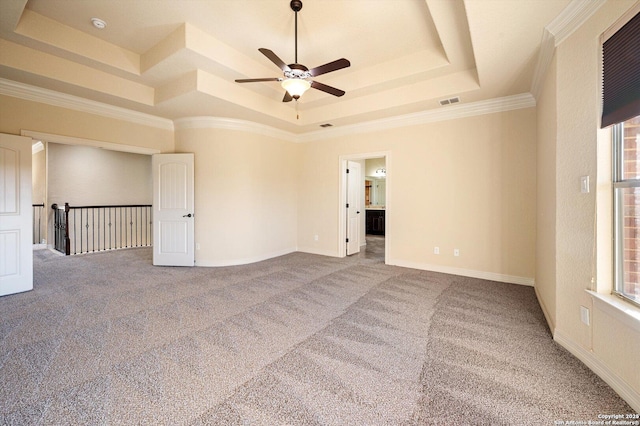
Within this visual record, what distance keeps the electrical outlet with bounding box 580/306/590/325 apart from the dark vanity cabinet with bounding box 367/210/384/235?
7158mm

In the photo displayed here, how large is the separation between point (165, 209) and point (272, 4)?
4.08m

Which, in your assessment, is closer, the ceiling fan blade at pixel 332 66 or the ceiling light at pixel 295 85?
the ceiling fan blade at pixel 332 66

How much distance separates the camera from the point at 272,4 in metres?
2.79

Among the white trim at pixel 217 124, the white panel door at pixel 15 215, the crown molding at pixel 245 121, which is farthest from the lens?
the white trim at pixel 217 124

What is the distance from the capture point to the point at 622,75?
1.73 m

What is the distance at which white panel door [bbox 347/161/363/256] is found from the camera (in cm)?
611

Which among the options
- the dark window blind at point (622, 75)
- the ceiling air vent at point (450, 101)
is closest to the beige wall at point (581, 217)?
the dark window blind at point (622, 75)

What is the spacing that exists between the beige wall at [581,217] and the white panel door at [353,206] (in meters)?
3.89

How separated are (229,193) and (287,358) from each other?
3.82 meters

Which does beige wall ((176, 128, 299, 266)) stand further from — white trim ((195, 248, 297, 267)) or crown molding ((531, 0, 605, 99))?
crown molding ((531, 0, 605, 99))

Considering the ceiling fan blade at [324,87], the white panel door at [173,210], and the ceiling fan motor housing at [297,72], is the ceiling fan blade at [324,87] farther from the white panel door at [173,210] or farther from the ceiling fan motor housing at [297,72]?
the white panel door at [173,210]

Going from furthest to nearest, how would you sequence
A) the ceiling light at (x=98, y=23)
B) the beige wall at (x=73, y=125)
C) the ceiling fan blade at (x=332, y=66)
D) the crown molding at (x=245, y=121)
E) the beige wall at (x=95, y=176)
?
1. the beige wall at (x=95, y=176)
2. the crown molding at (x=245, y=121)
3. the beige wall at (x=73, y=125)
4. the ceiling light at (x=98, y=23)
5. the ceiling fan blade at (x=332, y=66)

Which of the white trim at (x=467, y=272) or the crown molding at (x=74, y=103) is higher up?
the crown molding at (x=74, y=103)

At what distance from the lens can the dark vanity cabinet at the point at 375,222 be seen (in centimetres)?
935
